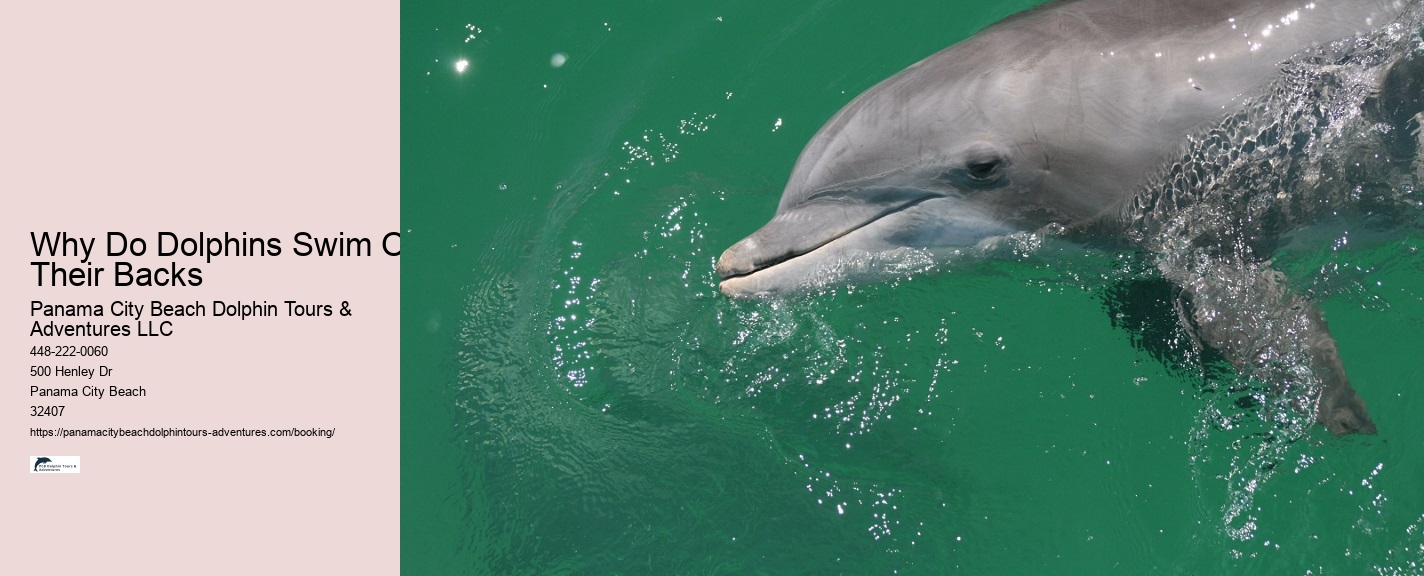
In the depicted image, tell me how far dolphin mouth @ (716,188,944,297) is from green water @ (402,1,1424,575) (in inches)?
20.6

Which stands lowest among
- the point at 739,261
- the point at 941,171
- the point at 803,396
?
the point at 803,396

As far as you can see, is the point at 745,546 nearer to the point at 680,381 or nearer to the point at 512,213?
the point at 680,381

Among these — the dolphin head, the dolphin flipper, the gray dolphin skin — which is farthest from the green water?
the dolphin head

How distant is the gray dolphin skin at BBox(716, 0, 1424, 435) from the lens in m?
4.80

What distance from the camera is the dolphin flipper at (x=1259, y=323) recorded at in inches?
197

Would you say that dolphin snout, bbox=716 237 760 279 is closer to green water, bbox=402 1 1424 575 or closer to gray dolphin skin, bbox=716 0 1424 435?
gray dolphin skin, bbox=716 0 1424 435

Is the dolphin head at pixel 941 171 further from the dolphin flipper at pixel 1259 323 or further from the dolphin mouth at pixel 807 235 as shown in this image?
the dolphin flipper at pixel 1259 323

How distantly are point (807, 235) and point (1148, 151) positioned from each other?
5.11 ft

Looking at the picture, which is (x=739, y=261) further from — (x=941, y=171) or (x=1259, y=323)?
(x=1259, y=323)

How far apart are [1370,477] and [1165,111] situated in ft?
Answer: 6.71

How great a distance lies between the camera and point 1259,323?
16.8 feet

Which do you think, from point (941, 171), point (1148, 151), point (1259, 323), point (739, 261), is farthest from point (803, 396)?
point (1259, 323)

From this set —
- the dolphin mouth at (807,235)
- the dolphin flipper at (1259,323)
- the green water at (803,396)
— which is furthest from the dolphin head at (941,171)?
the dolphin flipper at (1259,323)

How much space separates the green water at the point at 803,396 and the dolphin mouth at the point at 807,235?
1.71 ft
